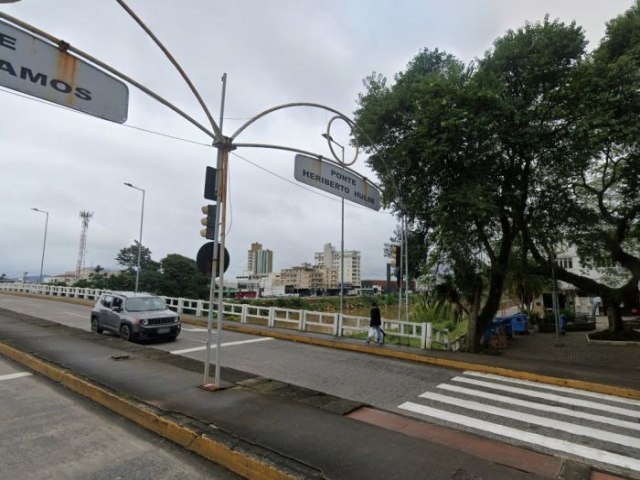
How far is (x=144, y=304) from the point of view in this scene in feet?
47.9

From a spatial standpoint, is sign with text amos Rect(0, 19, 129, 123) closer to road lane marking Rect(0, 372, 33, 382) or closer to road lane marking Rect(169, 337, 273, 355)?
road lane marking Rect(0, 372, 33, 382)

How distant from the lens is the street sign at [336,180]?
29.4ft

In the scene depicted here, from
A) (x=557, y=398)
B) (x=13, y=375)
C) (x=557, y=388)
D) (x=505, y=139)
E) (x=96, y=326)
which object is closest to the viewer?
(x=557, y=398)

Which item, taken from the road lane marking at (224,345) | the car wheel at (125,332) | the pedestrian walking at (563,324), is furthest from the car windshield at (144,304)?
the pedestrian walking at (563,324)

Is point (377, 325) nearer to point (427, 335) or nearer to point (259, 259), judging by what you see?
point (427, 335)

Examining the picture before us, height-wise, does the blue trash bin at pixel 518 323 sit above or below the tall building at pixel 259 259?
below

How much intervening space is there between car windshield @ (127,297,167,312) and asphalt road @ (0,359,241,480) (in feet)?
24.2

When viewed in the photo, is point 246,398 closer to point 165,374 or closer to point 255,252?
point 165,374

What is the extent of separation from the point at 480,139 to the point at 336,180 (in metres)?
5.05

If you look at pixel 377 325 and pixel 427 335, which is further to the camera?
pixel 377 325

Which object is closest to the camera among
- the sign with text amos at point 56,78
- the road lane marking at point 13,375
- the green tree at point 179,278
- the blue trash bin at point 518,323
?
the sign with text amos at point 56,78

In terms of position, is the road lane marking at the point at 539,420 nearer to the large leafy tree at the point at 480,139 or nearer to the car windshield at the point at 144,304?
the large leafy tree at the point at 480,139

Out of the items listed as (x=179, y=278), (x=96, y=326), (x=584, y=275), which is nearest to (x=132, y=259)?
(x=179, y=278)

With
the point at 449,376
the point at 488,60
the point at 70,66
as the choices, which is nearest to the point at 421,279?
the point at 449,376
